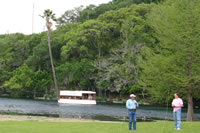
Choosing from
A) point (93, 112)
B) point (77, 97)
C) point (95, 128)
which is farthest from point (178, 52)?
point (77, 97)

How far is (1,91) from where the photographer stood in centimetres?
9069

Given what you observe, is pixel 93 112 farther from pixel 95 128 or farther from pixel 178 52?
pixel 95 128

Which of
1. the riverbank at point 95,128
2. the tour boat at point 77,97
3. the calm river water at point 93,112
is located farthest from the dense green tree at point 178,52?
the tour boat at point 77,97

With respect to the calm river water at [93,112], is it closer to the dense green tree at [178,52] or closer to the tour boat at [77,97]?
the dense green tree at [178,52]

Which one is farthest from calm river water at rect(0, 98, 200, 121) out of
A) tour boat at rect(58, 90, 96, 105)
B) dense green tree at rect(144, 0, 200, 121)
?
tour boat at rect(58, 90, 96, 105)

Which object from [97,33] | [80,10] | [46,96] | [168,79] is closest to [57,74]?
[46,96]

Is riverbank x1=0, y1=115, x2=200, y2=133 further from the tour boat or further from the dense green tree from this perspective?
the tour boat

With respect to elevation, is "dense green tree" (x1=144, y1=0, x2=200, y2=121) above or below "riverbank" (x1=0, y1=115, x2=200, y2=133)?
above

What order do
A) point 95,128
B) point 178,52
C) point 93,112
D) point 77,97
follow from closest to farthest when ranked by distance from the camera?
point 95,128 < point 178,52 < point 93,112 < point 77,97

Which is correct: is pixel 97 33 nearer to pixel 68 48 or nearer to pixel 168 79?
pixel 68 48

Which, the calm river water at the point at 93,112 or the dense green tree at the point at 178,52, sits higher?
the dense green tree at the point at 178,52

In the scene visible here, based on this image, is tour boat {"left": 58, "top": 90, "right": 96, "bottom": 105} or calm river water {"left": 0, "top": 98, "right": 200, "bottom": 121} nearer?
calm river water {"left": 0, "top": 98, "right": 200, "bottom": 121}

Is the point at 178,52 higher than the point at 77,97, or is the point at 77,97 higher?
the point at 178,52

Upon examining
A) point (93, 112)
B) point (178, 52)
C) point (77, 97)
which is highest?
point (178, 52)
